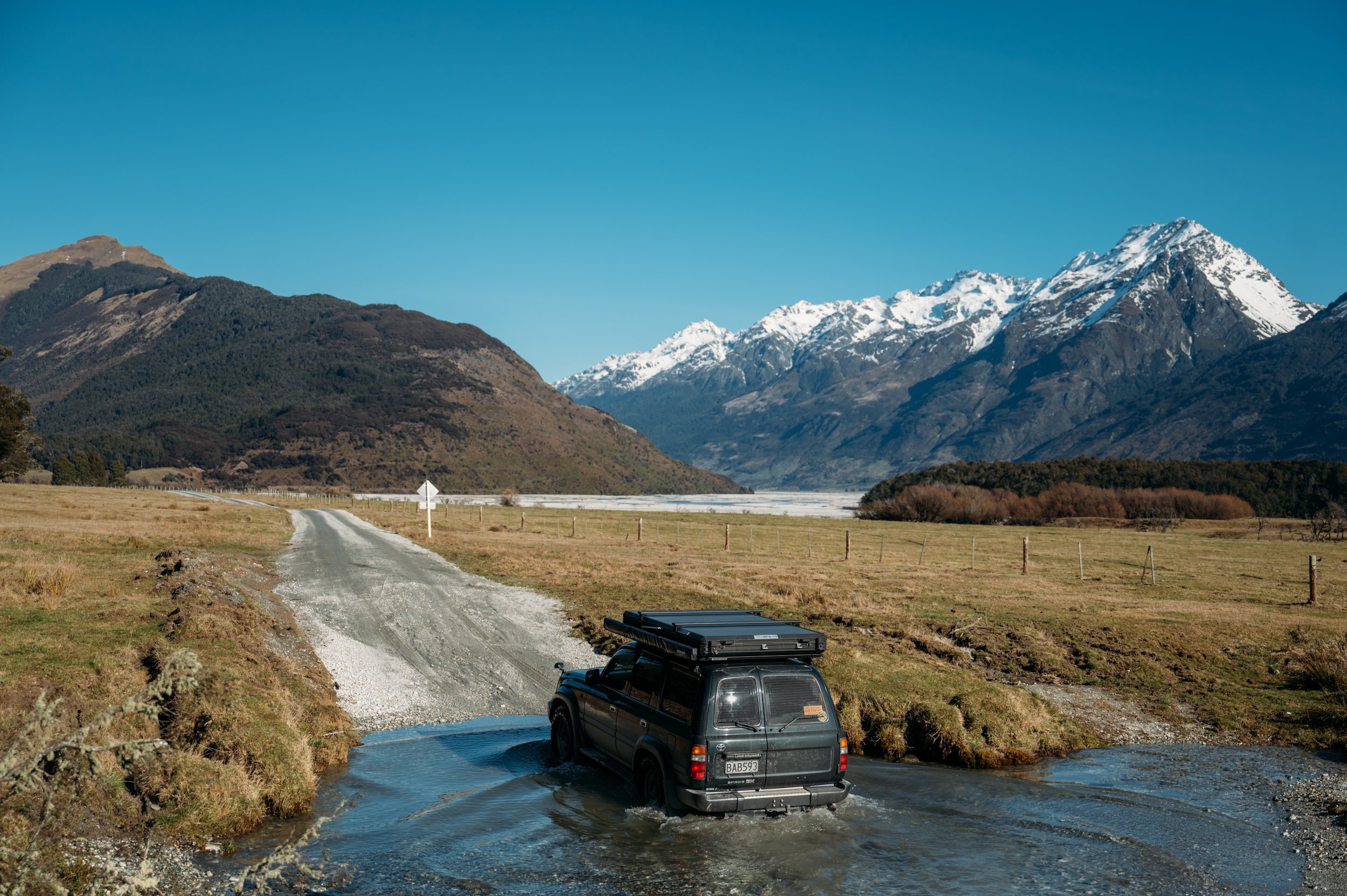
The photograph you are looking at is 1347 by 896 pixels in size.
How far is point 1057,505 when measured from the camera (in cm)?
10206

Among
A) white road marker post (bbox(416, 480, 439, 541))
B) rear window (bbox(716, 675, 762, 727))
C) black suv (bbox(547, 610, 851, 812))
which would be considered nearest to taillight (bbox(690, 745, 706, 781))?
black suv (bbox(547, 610, 851, 812))

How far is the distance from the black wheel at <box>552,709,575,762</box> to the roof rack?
6.99ft

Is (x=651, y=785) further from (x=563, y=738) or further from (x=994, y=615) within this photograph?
(x=994, y=615)

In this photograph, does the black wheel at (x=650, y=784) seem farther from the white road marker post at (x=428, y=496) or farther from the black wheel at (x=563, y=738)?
the white road marker post at (x=428, y=496)

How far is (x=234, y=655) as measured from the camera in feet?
52.2

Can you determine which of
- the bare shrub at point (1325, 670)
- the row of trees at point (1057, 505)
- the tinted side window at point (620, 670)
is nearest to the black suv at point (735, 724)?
the tinted side window at point (620, 670)

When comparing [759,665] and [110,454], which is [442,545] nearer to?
[759,665]

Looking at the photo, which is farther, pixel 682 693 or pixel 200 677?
pixel 200 677

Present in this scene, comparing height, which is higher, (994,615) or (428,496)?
(428,496)

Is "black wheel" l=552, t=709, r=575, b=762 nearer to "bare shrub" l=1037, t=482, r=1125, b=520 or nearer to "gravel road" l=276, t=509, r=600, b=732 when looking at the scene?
"gravel road" l=276, t=509, r=600, b=732

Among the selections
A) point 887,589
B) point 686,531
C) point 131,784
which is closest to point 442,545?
point 887,589

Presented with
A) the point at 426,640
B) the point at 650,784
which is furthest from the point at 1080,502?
the point at 650,784

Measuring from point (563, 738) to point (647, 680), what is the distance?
2821mm

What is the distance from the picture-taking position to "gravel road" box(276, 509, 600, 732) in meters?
17.2
